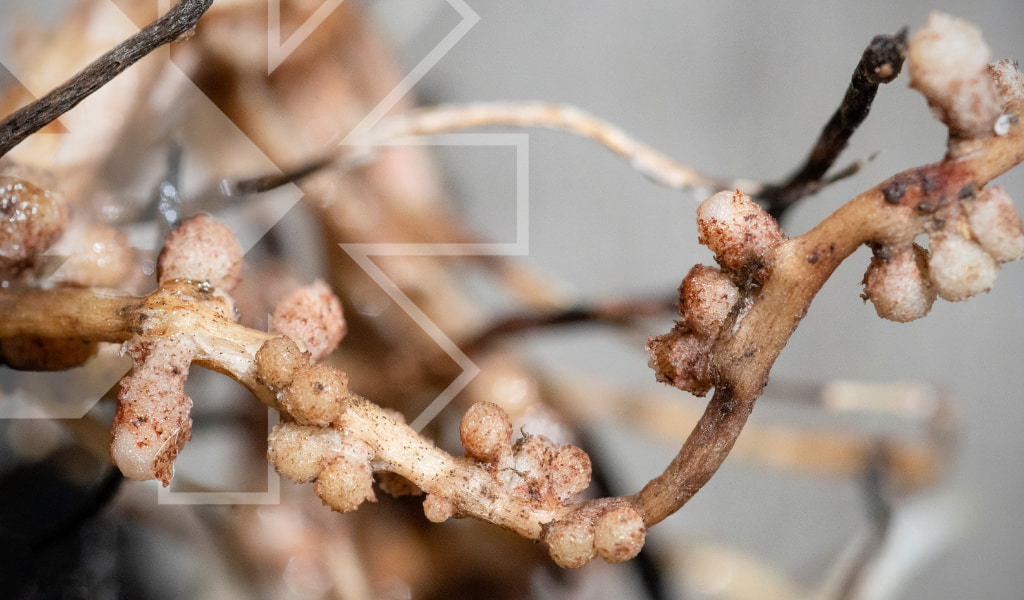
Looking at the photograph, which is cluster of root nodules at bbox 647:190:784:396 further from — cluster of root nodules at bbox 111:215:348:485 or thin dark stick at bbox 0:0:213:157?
thin dark stick at bbox 0:0:213:157

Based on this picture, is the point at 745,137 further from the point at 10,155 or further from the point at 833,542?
the point at 10,155

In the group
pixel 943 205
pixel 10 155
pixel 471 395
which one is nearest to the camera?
pixel 943 205

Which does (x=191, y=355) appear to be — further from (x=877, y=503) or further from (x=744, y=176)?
(x=877, y=503)

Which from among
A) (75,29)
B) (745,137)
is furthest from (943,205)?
(75,29)

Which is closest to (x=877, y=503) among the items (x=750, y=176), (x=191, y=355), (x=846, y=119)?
(x=750, y=176)

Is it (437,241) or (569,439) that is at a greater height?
(437,241)

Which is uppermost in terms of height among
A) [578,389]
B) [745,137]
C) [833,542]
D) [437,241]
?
[745,137]

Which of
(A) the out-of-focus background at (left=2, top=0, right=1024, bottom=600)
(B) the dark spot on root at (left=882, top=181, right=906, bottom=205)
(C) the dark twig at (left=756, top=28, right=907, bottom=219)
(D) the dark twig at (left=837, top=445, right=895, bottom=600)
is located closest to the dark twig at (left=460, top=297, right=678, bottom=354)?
(A) the out-of-focus background at (left=2, top=0, right=1024, bottom=600)
